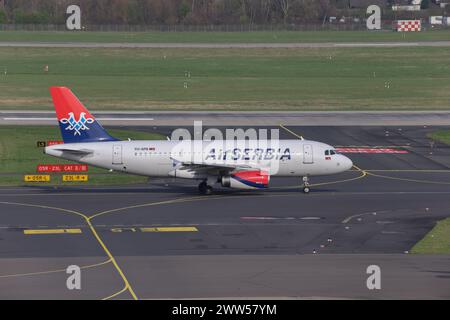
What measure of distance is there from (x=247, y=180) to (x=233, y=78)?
80.9m

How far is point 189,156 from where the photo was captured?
191ft

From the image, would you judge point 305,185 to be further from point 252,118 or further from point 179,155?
point 252,118

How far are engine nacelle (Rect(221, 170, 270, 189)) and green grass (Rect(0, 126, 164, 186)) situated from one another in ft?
31.8

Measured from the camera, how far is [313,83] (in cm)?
13038

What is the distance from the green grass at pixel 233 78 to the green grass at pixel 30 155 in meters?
21.3

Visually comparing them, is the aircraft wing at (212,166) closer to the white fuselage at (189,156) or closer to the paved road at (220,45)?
the white fuselage at (189,156)

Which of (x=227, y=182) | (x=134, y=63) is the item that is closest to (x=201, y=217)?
(x=227, y=182)

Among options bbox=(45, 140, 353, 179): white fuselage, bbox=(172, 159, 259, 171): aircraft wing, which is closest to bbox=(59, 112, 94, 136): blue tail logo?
bbox=(45, 140, 353, 179): white fuselage

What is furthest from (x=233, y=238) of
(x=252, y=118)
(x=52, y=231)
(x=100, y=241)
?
(x=252, y=118)

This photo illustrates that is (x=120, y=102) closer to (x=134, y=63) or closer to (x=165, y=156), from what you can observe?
(x=134, y=63)

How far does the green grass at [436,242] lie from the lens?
4150 centimetres

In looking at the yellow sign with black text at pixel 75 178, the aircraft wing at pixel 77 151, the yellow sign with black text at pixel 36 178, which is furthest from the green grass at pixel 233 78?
the aircraft wing at pixel 77 151

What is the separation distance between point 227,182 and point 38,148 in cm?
2560
